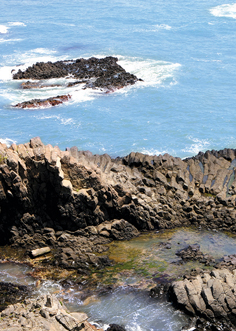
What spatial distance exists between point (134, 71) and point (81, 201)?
30.9 meters

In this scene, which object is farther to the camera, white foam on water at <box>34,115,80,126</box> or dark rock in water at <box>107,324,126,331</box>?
white foam on water at <box>34,115,80,126</box>

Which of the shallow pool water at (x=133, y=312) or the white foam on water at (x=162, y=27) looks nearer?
the shallow pool water at (x=133, y=312)

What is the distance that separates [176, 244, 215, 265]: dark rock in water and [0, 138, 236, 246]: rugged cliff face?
2.75 meters

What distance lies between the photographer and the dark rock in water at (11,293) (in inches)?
718

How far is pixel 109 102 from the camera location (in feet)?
143

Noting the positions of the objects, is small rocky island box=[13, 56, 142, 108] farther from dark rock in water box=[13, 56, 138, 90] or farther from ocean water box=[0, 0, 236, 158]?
ocean water box=[0, 0, 236, 158]

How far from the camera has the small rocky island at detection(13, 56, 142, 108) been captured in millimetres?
46469

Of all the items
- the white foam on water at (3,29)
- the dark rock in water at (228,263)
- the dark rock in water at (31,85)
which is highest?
the white foam on water at (3,29)

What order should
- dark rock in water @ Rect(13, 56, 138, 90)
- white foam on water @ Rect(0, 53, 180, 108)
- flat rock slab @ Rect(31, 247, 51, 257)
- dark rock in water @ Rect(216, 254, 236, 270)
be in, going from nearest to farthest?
dark rock in water @ Rect(216, 254, 236, 270), flat rock slab @ Rect(31, 247, 51, 257), white foam on water @ Rect(0, 53, 180, 108), dark rock in water @ Rect(13, 56, 138, 90)

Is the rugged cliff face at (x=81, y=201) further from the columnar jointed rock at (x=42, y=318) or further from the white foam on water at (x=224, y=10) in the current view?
the white foam on water at (x=224, y=10)

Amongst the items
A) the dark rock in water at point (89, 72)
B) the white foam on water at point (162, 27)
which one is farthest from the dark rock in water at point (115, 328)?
the white foam on water at point (162, 27)

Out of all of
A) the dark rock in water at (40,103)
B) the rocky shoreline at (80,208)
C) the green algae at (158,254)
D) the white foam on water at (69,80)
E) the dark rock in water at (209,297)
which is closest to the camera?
the dark rock in water at (209,297)

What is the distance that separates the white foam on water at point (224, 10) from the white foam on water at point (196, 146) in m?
42.5

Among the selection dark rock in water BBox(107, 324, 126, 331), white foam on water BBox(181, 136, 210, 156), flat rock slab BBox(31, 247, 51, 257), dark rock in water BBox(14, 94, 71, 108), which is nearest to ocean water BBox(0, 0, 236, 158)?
white foam on water BBox(181, 136, 210, 156)
